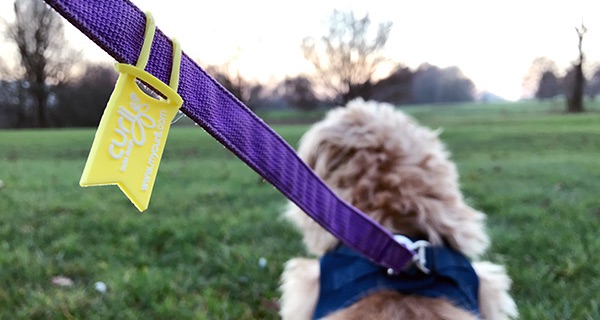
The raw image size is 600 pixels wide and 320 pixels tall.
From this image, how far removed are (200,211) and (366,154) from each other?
10.5 feet

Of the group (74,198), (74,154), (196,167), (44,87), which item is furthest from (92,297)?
(44,87)

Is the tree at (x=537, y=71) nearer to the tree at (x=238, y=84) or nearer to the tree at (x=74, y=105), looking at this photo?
the tree at (x=238, y=84)

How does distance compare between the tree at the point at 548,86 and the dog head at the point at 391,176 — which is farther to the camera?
the tree at the point at 548,86

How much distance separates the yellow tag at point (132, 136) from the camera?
89cm

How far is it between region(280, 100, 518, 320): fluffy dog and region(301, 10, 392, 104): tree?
3125 cm

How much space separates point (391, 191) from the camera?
86.9 inches

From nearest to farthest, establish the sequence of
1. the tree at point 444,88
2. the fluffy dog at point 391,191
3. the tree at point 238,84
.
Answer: the fluffy dog at point 391,191 < the tree at point 238,84 < the tree at point 444,88

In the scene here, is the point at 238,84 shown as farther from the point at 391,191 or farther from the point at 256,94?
the point at 391,191

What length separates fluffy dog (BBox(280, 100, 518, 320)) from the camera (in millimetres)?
A: 2131

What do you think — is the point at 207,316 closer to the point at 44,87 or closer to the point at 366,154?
the point at 366,154

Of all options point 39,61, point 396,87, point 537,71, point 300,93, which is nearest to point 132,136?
point 39,61

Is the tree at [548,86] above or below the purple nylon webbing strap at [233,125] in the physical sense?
below

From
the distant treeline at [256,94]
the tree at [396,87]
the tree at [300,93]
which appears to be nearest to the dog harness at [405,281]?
the distant treeline at [256,94]

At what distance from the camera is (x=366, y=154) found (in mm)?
2305
